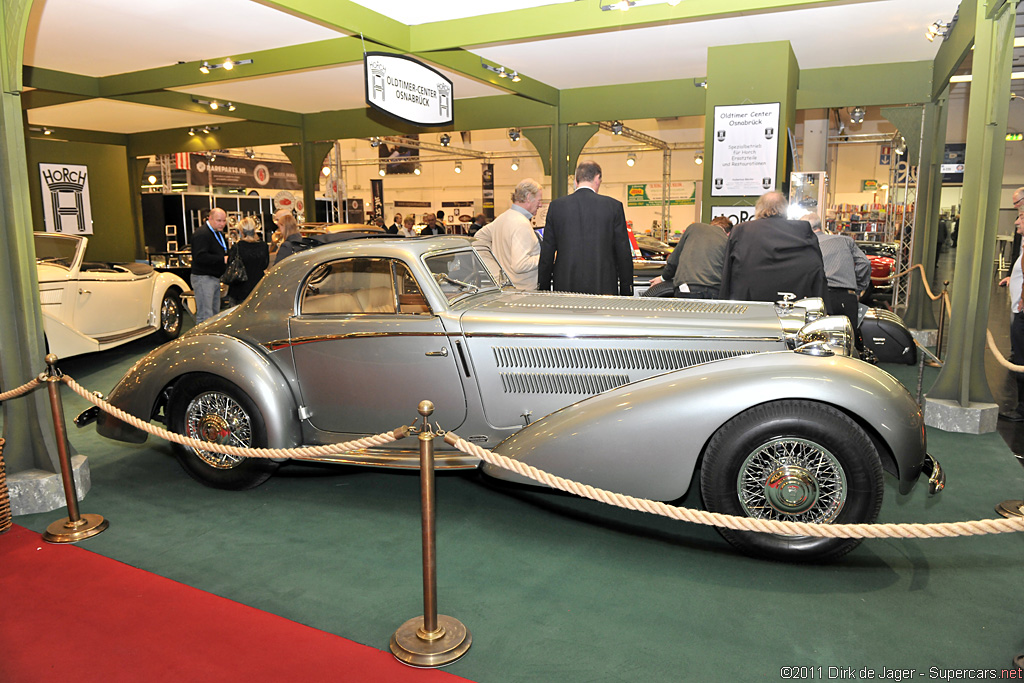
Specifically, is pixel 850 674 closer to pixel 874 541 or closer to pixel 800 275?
pixel 874 541

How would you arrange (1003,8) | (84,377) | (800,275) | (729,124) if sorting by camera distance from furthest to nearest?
1. (729,124)
2. (84,377)
3. (800,275)
4. (1003,8)

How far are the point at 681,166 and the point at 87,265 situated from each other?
1939 cm

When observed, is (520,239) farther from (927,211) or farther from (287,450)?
(927,211)

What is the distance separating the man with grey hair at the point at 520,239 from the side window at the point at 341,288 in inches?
61.1

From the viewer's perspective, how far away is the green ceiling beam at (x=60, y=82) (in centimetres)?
998

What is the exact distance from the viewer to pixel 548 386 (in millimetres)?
3791

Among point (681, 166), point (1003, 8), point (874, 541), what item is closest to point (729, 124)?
point (1003, 8)

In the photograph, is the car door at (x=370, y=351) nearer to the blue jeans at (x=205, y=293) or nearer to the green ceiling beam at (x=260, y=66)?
the green ceiling beam at (x=260, y=66)

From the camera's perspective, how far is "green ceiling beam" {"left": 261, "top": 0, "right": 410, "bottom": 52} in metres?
6.29

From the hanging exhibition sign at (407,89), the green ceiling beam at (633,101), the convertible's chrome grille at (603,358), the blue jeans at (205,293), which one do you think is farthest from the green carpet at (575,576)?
the green ceiling beam at (633,101)

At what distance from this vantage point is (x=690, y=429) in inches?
123

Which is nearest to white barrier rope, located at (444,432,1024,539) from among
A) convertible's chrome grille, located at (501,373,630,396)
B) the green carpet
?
the green carpet

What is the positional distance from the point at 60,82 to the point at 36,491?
8.96 metres

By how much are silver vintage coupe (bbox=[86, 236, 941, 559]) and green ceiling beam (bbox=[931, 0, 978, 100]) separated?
4.08 metres
